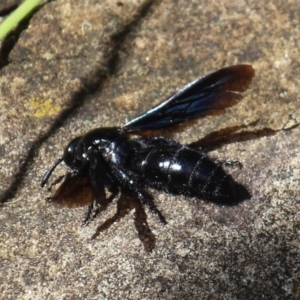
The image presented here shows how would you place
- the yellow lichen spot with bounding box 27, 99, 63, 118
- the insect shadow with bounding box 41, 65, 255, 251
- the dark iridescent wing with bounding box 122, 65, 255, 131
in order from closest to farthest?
the insect shadow with bounding box 41, 65, 255, 251
the dark iridescent wing with bounding box 122, 65, 255, 131
the yellow lichen spot with bounding box 27, 99, 63, 118

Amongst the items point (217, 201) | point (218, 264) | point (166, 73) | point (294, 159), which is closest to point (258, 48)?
point (166, 73)

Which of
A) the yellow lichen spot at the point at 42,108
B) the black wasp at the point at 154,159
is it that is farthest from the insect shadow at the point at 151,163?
the yellow lichen spot at the point at 42,108

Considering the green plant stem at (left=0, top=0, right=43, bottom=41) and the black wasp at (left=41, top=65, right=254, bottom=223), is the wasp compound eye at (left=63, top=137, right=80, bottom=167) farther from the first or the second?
the green plant stem at (left=0, top=0, right=43, bottom=41)

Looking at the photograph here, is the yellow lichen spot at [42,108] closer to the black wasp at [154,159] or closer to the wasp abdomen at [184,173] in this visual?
the black wasp at [154,159]

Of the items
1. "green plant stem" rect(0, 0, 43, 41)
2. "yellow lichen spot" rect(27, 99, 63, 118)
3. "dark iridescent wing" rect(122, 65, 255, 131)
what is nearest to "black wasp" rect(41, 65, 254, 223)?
"dark iridescent wing" rect(122, 65, 255, 131)

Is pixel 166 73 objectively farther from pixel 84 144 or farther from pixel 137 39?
pixel 84 144

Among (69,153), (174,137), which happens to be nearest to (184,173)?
(174,137)

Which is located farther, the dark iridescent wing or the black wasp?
the dark iridescent wing

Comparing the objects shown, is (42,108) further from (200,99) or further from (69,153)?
(200,99)
